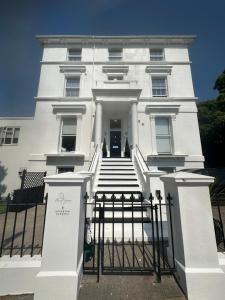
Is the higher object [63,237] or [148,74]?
[148,74]

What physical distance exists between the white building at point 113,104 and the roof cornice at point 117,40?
73 mm

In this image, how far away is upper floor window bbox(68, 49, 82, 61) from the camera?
14.2 metres

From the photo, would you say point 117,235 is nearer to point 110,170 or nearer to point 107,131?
point 110,170

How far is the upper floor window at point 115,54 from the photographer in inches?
559

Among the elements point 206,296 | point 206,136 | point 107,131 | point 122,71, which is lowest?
point 206,296

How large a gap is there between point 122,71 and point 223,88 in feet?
35.1

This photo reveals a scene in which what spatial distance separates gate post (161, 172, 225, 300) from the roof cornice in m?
15.2

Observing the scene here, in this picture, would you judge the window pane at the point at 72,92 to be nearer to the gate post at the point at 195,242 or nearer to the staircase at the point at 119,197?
the staircase at the point at 119,197

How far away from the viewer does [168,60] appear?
547 inches

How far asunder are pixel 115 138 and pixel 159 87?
558cm

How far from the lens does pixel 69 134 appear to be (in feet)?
40.3

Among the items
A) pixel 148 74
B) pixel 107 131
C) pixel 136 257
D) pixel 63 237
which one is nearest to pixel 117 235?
pixel 136 257

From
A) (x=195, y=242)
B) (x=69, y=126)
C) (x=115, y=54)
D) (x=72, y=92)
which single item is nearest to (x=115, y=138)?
(x=69, y=126)

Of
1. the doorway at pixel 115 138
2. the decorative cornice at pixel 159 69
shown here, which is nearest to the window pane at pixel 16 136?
the doorway at pixel 115 138
